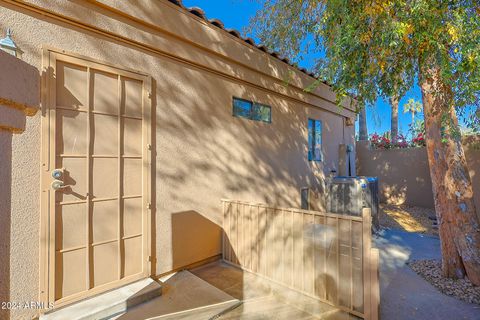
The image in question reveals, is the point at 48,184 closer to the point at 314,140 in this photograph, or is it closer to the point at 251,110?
the point at 251,110

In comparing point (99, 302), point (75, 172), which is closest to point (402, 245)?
point (99, 302)

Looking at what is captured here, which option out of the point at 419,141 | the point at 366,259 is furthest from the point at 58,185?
the point at 419,141

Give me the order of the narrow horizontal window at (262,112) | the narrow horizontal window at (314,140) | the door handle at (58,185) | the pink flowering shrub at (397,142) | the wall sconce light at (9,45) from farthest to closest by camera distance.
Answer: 1. the pink flowering shrub at (397,142)
2. the narrow horizontal window at (314,140)
3. the narrow horizontal window at (262,112)
4. the door handle at (58,185)
5. the wall sconce light at (9,45)

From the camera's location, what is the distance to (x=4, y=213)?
3.03 feet

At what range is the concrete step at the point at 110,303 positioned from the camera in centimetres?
240

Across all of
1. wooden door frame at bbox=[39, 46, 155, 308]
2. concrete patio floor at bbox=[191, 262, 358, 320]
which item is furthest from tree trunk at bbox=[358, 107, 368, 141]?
wooden door frame at bbox=[39, 46, 155, 308]

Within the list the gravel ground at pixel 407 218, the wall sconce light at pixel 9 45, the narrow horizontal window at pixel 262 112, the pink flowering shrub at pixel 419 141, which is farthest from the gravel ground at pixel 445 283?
the pink flowering shrub at pixel 419 141

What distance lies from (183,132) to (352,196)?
395 cm

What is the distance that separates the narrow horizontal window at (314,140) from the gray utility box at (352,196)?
105 centimetres

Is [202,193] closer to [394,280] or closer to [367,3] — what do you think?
[394,280]

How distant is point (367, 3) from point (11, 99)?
358cm

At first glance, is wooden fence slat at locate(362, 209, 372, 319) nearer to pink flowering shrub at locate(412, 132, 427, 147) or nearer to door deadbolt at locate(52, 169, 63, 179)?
door deadbolt at locate(52, 169, 63, 179)

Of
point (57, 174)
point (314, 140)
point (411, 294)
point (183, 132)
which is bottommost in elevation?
point (411, 294)

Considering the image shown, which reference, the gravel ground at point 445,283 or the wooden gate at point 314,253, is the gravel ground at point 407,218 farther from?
the wooden gate at point 314,253
